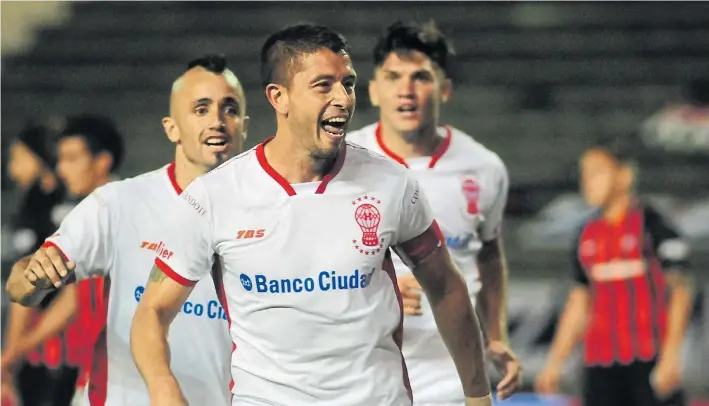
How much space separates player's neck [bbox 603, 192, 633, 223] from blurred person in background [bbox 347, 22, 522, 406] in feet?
5.47

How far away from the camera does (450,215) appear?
388 cm

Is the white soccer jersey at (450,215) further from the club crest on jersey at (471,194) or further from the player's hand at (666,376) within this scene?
the player's hand at (666,376)

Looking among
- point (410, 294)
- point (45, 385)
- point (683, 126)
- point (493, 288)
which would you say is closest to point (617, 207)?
point (683, 126)

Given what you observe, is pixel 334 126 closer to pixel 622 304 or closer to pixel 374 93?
pixel 374 93

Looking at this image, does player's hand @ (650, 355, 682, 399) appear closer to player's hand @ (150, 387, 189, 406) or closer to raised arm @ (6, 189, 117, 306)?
raised arm @ (6, 189, 117, 306)

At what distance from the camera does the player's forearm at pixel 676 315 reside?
5262mm

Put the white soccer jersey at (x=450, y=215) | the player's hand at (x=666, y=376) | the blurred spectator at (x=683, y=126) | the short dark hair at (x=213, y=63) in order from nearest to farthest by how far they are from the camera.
Result: the short dark hair at (x=213, y=63), the white soccer jersey at (x=450, y=215), the player's hand at (x=666, y=376), the blurred spectator at (x=683, y=126)

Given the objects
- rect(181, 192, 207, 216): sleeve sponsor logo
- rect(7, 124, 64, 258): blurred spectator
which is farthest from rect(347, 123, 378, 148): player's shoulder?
rect(7, 124, 64, 258): blurred spectator

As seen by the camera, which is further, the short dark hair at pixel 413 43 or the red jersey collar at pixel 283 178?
the short dark hair at pixel 413 43

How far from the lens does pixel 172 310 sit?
2.97m

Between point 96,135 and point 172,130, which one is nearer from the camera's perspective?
point 172,130

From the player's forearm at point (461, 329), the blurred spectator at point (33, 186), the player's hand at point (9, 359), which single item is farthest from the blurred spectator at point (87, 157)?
the player's forearm at point (461, 329)

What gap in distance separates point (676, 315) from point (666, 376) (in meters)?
0.40

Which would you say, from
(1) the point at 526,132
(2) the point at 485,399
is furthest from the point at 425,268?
(1) the point at 526,132
